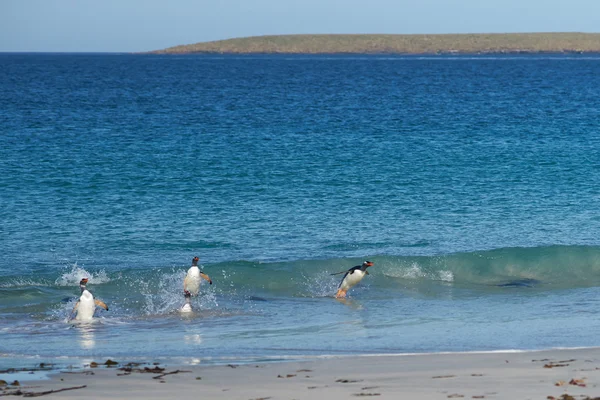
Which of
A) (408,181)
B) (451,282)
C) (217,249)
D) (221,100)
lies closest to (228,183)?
(408,181)

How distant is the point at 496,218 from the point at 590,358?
13364mm

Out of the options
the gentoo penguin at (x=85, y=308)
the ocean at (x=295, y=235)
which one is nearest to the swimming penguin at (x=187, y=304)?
the ocean at (x=295, y=235)

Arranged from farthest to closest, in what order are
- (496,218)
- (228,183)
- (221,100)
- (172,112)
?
(221,100) → (172,112) → (228,183) → (496,218)

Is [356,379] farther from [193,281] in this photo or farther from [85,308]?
[193,281]

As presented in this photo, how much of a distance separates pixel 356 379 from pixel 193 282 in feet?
24.6

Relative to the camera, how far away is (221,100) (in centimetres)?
6219

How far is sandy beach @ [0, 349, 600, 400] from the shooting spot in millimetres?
9281

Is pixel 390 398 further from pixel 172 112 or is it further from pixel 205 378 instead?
pixel 172 112

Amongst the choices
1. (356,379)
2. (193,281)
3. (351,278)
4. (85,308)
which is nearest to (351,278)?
(351,278)

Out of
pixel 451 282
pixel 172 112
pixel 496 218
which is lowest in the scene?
pixel 451 282

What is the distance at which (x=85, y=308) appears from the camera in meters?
14.9

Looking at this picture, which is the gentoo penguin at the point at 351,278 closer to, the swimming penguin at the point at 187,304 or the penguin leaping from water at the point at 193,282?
the penguin leaping from water at the point at 193,282

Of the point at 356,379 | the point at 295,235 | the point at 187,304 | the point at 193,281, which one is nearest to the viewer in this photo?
the point at 356,379

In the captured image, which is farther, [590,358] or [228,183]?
[228,183]
